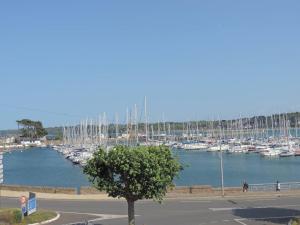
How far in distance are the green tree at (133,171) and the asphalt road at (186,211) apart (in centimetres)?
760

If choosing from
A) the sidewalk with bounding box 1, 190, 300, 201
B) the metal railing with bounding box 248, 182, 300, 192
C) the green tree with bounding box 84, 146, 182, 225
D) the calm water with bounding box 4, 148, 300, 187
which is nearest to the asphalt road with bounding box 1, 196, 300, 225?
the sidewalk with bounding box 1, 190, 300, 201

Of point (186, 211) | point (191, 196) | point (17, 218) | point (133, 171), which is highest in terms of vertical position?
point (133, 171)

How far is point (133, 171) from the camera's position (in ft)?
90.6

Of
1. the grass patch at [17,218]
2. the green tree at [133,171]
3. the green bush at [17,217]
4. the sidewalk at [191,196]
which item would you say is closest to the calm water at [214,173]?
the sidewalk at [191,196]

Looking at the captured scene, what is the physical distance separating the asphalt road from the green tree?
760cm

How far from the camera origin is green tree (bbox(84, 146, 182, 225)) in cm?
2780

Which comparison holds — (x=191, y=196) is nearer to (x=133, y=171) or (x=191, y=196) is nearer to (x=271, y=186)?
(x=271, y=186)

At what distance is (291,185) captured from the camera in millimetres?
60969

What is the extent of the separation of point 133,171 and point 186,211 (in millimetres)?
14105

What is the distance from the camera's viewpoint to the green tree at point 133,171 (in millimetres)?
27797

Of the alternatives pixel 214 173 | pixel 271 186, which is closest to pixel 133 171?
pixel 271 186

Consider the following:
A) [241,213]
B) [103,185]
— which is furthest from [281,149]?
[103,185]

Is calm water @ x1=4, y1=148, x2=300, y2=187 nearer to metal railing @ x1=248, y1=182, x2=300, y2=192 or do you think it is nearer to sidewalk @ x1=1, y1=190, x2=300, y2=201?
metal railing @ x1=248, y1=182, x2=300, y2=192

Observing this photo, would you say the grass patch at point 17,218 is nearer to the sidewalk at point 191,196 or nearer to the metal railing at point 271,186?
the sidewalk at point 191,196
